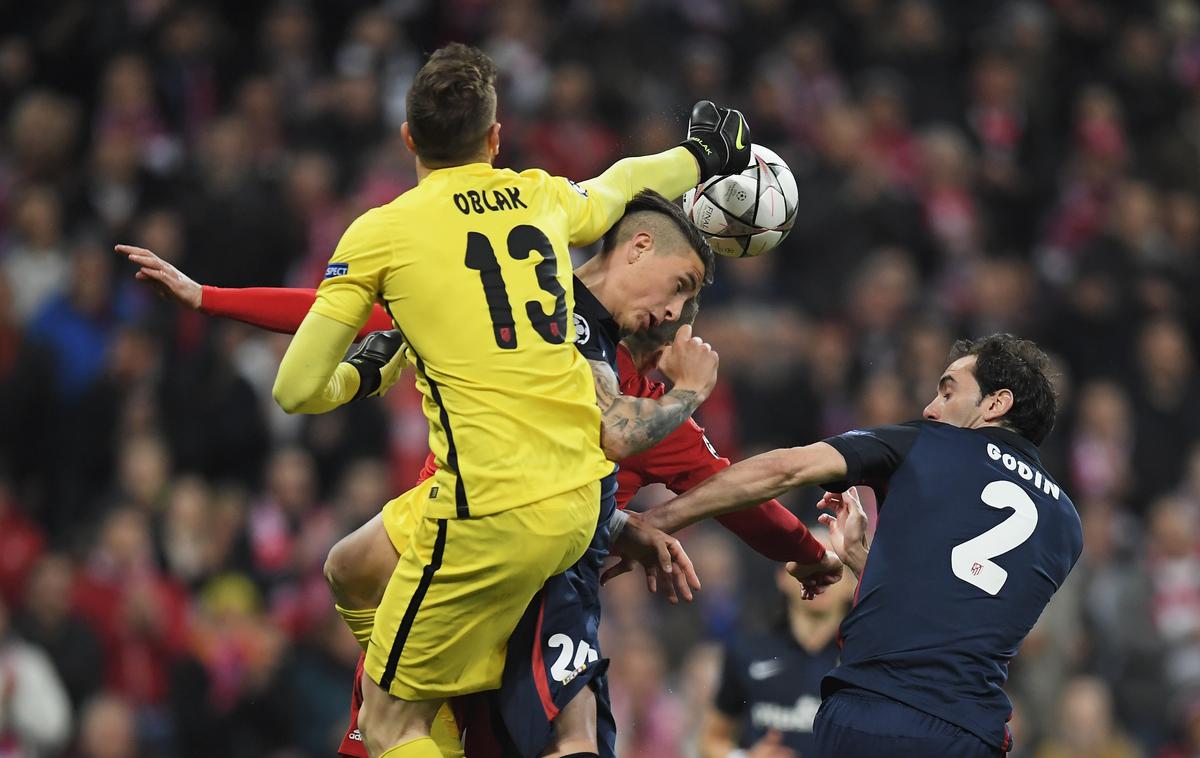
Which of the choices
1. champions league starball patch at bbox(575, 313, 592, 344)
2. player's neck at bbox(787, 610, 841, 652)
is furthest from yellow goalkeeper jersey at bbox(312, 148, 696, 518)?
player's neck at bbox(787, 610, 841, 652)

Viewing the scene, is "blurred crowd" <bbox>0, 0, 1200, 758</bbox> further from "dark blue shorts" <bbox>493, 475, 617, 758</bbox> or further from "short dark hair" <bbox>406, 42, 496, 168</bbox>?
"short dark hair" <bbox>406, 42, 496, 168</bbox>

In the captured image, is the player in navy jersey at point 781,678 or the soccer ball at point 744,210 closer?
the soccer ball at point 744,210

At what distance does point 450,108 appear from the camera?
4.79 metres

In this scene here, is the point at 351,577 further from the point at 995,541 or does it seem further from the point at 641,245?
the point at 995,541

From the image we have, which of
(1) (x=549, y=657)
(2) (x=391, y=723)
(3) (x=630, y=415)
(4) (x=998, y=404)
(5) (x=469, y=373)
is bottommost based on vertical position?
(2) (x=391, y=723)

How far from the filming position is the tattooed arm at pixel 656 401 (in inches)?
196

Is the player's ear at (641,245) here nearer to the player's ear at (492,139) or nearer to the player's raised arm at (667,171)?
the player's raised arm at (667,171)

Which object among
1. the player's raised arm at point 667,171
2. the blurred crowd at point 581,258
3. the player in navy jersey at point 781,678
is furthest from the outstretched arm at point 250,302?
the blurred crowd at point 581,258

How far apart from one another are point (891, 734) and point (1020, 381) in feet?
3.87

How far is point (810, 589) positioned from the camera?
5934 millimetres

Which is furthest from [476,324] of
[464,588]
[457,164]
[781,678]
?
[781,678]

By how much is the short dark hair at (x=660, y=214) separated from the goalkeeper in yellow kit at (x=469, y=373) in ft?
1.25

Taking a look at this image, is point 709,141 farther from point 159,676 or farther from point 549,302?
point 159,676

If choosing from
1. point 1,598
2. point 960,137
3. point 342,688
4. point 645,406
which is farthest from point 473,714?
point 960,137
